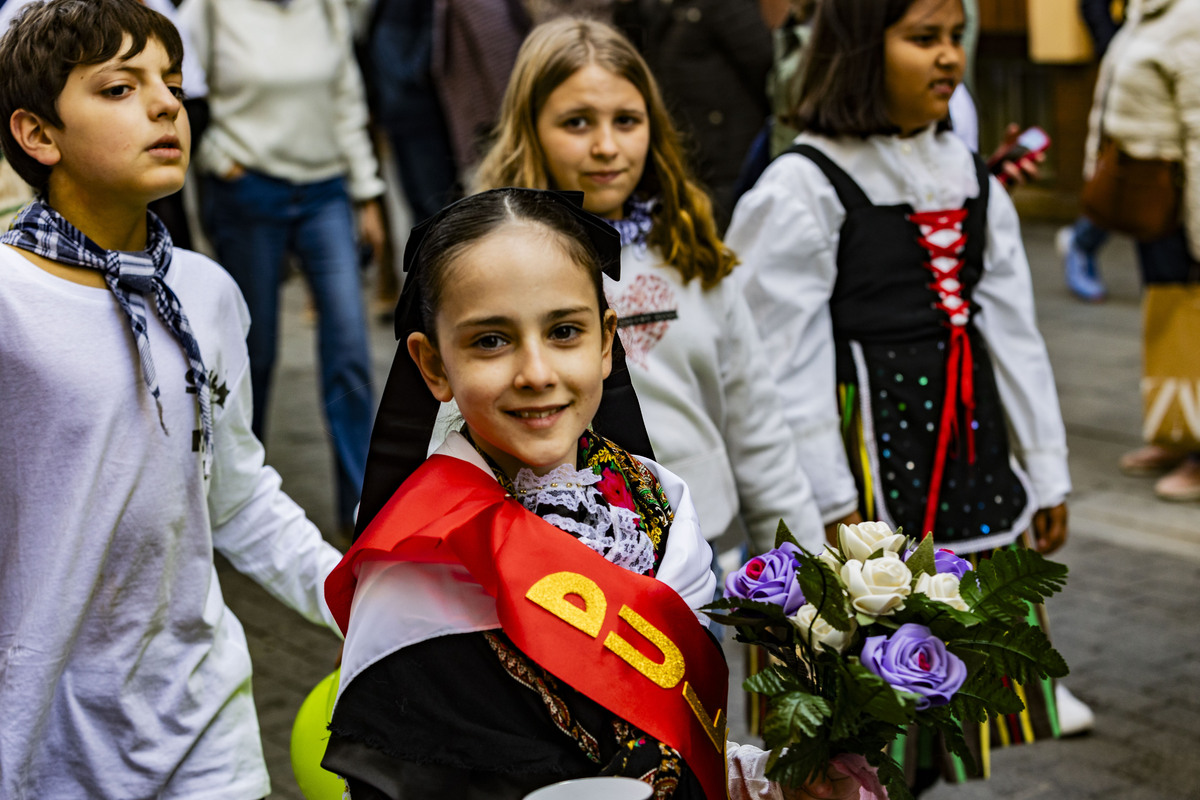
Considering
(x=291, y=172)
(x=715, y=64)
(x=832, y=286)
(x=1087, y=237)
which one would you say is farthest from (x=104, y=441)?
(x=1087, y=237)

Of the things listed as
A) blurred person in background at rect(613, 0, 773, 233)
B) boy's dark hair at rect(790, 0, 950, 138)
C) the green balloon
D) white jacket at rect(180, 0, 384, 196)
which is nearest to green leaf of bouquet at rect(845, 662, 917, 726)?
the green balloon

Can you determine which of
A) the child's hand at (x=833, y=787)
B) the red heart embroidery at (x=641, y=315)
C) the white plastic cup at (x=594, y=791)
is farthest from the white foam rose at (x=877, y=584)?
the red heart embroidery at (x=641, y=315)

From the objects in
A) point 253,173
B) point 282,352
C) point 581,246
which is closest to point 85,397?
point 581,246

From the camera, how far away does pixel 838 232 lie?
3672 millimetres

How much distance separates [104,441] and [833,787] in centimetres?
135

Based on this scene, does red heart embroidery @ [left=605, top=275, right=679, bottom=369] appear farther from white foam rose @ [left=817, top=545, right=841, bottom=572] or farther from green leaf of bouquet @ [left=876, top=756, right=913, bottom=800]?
green leaf of bouquet @ [left=876, top=756, right=913, bottom=800]

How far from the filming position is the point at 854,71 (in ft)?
12.1

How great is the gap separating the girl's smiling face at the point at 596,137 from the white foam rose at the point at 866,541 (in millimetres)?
1427

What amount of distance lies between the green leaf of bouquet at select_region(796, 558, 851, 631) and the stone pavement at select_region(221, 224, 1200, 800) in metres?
2.34

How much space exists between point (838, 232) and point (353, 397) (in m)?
2.80

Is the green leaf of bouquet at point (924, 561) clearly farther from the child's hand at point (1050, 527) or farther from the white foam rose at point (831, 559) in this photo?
the child's hand at point (1050, 527)

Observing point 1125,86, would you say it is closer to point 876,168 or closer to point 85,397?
point 876,168

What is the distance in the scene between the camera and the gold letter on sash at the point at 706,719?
6.96 feet

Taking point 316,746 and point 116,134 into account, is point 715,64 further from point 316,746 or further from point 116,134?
point 316,746
